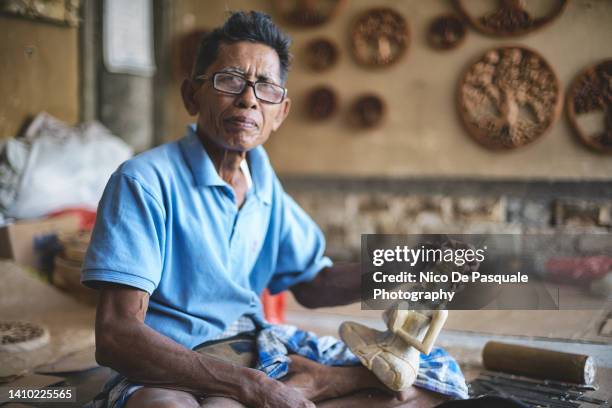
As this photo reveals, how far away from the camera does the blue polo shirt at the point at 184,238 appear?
1472 millimetres

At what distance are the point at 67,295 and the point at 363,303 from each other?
2.04 metres

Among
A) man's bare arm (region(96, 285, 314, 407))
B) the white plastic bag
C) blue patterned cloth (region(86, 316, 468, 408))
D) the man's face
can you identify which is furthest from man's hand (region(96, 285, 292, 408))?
the white plastic bag

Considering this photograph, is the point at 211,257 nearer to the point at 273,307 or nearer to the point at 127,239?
the point at 127,239

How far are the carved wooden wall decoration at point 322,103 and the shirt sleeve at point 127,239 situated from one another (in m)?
3.63

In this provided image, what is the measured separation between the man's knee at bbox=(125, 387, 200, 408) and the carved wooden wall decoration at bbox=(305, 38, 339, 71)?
13.0 feet

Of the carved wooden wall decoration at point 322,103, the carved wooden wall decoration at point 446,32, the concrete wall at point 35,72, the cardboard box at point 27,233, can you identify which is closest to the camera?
the cardboard box at point 27,233

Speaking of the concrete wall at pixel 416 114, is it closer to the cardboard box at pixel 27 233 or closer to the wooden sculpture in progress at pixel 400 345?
the cardboard box at pixel 27 233

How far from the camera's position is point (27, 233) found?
3414 millimetres

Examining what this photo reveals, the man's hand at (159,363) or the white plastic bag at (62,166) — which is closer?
the man's hand at (159,363)

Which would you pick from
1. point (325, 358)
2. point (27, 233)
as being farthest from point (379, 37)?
point (325, 358)

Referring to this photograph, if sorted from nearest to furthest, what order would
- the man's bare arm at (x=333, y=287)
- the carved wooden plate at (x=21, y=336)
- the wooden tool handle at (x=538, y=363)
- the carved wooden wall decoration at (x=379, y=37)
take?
the man's bare arm at (x=333, y=287), the wooden tool handle at (x=538, y=363), the carved wooden plate at (x=21, y=336), the carved wooden wall decoration at (x=379, y=37)

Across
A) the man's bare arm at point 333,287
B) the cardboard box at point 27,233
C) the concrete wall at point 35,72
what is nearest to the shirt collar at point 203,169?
the man's bare arm at point 333,287

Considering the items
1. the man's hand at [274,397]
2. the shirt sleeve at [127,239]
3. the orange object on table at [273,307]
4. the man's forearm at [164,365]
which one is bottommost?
the orange object on table at [273,307]

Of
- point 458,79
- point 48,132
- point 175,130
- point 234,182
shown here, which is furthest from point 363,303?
point 175,130
